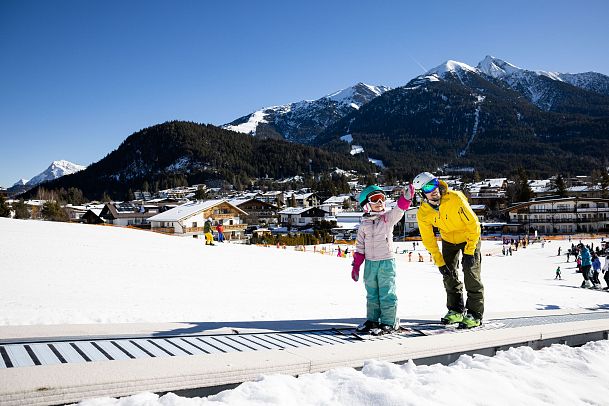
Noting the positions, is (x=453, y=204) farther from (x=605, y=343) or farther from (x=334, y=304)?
(x=334, y=304)

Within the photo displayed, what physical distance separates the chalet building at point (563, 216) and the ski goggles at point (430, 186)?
71.9 meters

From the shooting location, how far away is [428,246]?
6.55 meters

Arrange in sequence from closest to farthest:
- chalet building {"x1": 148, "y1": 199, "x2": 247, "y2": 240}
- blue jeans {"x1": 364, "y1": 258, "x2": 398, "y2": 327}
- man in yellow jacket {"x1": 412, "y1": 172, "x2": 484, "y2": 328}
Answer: blue jeans {"x1": 364, "y1": 258, "x2": 398, "y2": 327} < man in yellow jacket {"x1": 412, "y1": 172, "x2": 484, "y2": 328} < chalet building {"x1": 148, "y1": 199, "x2": 247, "y2": 240}

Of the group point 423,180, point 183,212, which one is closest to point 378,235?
point 423,180

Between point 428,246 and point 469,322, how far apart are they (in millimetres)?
1356

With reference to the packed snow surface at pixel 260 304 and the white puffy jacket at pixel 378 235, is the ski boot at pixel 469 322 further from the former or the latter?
the white puffy jacket at pixel 378 235

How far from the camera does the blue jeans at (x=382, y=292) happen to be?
5242 mm

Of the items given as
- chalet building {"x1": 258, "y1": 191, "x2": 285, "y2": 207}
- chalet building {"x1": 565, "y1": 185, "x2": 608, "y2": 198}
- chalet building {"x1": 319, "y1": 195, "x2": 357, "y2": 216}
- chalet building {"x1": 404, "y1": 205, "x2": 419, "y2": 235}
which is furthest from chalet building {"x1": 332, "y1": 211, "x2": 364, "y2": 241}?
chalet building {"x1": 565, "y1": 185, "x2": 608, "y2": 198}

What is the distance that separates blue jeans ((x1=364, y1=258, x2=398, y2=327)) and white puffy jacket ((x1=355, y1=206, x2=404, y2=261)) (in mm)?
103

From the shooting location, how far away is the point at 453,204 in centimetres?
600

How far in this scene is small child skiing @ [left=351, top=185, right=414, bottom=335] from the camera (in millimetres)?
5246

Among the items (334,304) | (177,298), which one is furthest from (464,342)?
(177,298)

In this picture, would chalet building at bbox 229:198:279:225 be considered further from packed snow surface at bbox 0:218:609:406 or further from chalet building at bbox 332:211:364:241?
packed snow surface at bbox 0:218:609:406

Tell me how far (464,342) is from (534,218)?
7501 cm
